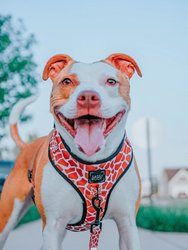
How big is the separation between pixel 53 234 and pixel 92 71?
1011 millimetres

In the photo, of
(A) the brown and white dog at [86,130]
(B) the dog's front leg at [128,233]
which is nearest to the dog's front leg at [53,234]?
(A) the brown and white dog at [86,130]

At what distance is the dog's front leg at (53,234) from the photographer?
2.57m

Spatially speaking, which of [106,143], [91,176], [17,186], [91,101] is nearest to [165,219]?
[17,186]

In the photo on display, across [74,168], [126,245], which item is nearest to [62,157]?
[74,168]

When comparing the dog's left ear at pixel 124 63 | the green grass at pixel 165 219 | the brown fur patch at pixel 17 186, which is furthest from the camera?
the green grass at pixel 165 219

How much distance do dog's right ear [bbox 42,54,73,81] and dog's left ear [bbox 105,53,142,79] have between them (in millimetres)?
283

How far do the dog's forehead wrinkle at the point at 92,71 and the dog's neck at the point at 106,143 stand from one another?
0.97 ft

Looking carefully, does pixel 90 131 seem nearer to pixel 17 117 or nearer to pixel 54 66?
pixel 54 66

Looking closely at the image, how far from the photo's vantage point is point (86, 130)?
2.39 metres

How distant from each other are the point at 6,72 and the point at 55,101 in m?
12.8

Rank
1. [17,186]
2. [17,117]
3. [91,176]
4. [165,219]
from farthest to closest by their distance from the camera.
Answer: [165,219] < [17,117] < [17,186] < [91,176]

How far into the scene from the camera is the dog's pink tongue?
237 cm

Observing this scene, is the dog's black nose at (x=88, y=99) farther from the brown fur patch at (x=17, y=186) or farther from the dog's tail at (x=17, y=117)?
the dog's tail at (x=17, y=117)

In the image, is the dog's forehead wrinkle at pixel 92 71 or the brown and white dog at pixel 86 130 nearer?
the brown and white dog at pixel 86 130
